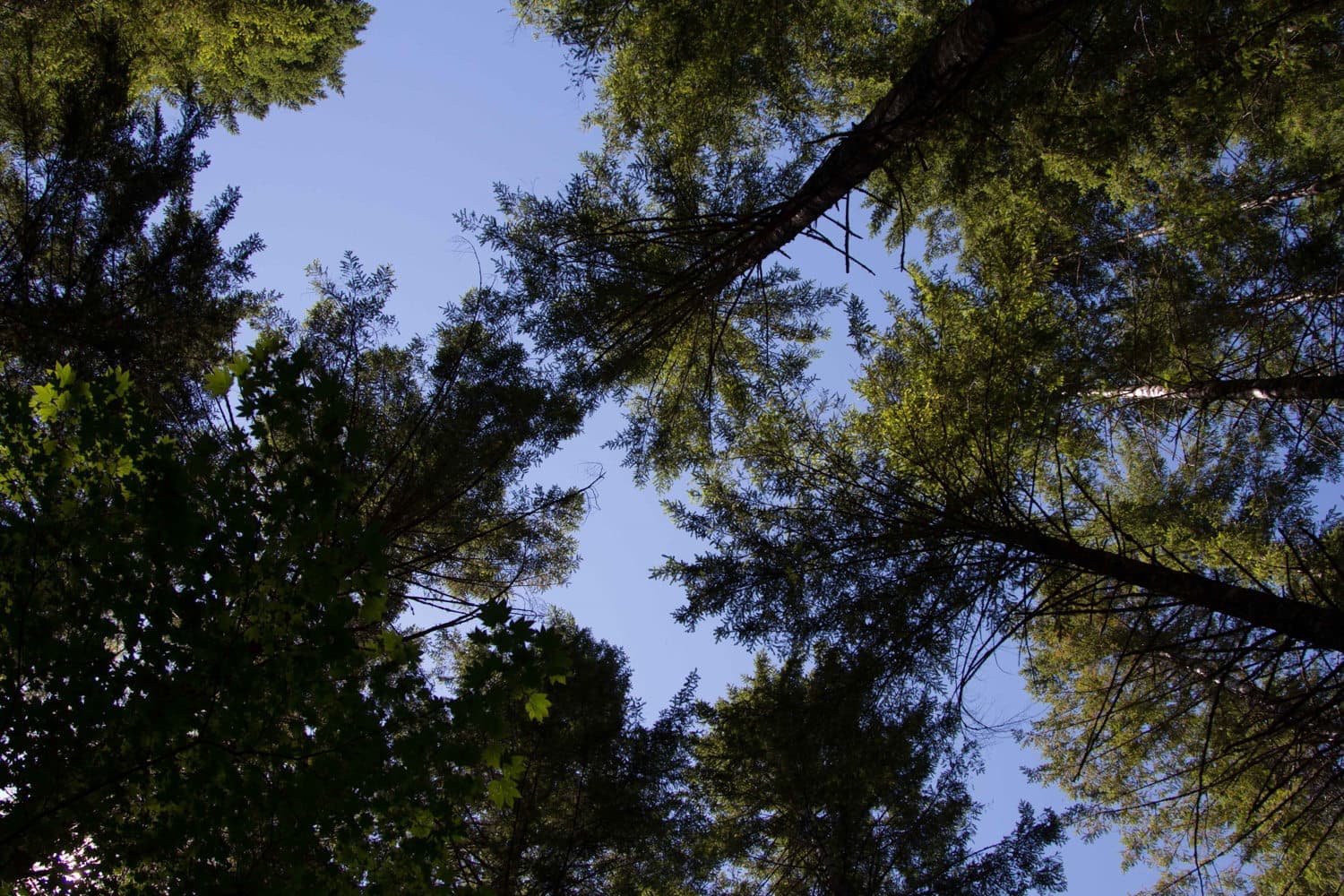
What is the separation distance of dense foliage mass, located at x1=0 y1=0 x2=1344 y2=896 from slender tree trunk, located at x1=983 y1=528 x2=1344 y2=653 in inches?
1.1

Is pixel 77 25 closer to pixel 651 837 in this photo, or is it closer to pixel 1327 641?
pixel 651 837

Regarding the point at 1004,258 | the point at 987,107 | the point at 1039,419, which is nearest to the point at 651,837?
the point at 1039,419

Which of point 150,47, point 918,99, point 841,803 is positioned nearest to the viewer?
point 918,99

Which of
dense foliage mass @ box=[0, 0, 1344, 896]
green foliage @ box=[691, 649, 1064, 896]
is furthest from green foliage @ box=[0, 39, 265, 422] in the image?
green foliage @ box=[691, 649, 1064, 896]

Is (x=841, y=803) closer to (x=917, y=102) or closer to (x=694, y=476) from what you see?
(x=694, y=476)

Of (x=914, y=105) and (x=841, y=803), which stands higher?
(x=914, y=105)

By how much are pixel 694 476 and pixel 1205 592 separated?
4304 millimetres

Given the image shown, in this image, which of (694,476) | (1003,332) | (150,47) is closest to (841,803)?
(694,476)

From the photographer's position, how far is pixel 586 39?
5.44 metres

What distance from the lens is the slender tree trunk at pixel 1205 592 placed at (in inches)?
118

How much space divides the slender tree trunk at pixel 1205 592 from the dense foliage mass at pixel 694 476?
0.03m

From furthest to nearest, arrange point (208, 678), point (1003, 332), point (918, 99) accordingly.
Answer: point (1003, 332)
point (918, 99)
point (208, 678)

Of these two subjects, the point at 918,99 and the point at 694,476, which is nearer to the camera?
the point at 918,99

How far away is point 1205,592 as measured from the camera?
11.4 feet
